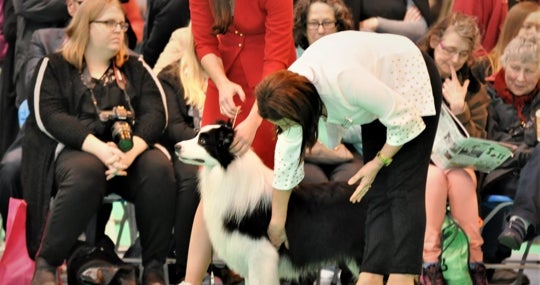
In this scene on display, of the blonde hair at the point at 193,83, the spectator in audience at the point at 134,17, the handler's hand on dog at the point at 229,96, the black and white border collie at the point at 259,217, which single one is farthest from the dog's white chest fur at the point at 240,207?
the spectator in audience at the point at 134,17

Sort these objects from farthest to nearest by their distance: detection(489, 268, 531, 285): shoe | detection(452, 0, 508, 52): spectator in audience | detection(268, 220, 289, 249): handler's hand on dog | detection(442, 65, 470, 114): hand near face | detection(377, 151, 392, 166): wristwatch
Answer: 1. detection(452, 0, 508, 52): spectator in audience
2. detection(489, 268, 531, 285): shoe
3. detection(442, 65, 470, 114): hand near face
4. detection(268, 220, 289, 249): handler's hand on dog
5. detection(377, 151, 392, 166): wristwatch

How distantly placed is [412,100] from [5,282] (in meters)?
2.33

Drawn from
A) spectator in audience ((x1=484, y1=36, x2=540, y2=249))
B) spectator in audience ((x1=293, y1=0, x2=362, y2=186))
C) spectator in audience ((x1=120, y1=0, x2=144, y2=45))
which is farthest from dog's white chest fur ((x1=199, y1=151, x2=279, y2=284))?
spectator in audience ((x1=120, y1=0, x2=144, y2=45))

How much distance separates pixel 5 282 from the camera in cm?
519

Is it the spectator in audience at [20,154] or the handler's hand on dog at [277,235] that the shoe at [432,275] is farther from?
the spectator in audience at [20,154]

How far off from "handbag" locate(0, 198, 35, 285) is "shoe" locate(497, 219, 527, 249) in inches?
84.9

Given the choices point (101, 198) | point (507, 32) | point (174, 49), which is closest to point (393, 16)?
point (507, 32)

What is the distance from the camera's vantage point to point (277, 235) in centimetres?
446

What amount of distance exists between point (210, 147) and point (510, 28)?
240 centimetres

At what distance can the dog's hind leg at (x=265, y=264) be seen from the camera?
14.7 ft

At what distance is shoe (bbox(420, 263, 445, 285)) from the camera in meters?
5.08

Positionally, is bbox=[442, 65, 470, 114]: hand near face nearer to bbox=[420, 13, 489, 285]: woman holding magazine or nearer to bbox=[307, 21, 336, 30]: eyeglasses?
bbox=[420, 13, 489, 285]: woman holding magazine

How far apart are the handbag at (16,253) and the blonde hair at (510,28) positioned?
2.60 metres

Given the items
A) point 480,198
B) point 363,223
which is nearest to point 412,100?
point 363,223
